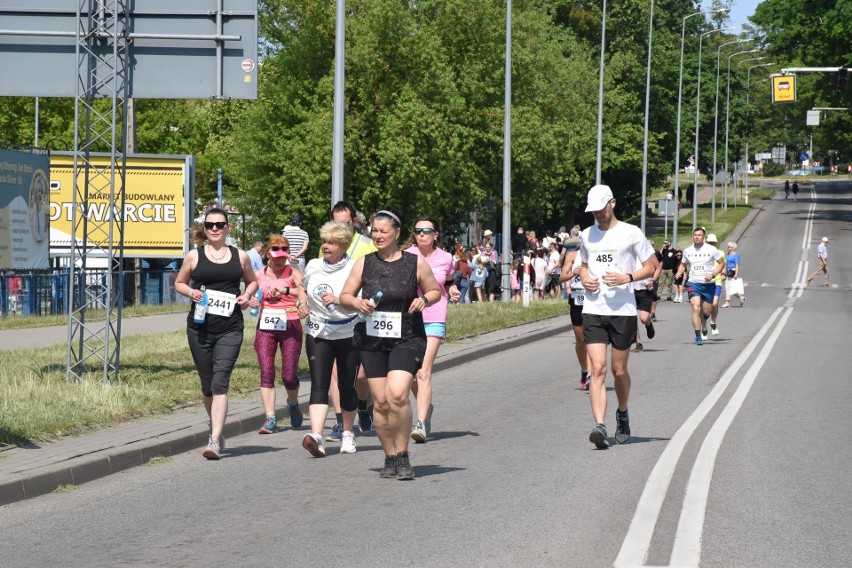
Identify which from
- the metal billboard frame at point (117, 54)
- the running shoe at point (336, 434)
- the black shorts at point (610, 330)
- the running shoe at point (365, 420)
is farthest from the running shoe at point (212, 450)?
the metal billboard frame at point (117, 54)

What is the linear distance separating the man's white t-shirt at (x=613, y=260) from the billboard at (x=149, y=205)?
28197 millimetres

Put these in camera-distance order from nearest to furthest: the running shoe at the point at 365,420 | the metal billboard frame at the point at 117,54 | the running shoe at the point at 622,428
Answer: the running shoe at the point at 622,428 → the running shoe at the point at 365,420 → the metal billboard frame at the point at 117,54

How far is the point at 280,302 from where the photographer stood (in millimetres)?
12242

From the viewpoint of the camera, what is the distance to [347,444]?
1085 centimetres

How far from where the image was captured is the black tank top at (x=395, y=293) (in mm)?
9172

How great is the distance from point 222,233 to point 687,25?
245 ft

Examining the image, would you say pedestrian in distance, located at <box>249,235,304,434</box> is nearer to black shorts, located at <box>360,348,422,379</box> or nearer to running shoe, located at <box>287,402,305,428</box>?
running shoe, located at <box>287,402,305,428</box>

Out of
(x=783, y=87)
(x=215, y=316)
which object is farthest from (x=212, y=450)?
(x=783, y=87)

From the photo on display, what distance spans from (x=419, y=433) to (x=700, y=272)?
12.7 m

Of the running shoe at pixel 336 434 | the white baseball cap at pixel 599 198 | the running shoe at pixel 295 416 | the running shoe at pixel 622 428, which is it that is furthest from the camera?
the running shoe at pixel 295 416

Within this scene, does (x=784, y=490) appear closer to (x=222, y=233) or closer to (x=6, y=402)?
(x=222, y=233)

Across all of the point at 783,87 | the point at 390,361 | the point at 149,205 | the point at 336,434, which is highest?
the point at 783,87

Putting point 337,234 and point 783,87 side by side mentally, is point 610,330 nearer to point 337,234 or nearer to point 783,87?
point 337,234

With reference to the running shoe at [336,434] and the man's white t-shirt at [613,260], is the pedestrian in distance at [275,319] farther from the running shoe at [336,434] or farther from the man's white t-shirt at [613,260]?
the man's white t-shirt at [613,260]
